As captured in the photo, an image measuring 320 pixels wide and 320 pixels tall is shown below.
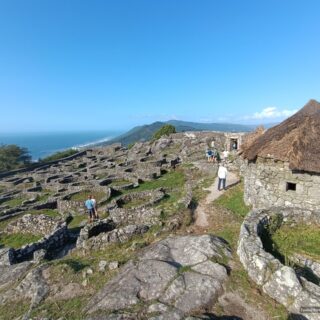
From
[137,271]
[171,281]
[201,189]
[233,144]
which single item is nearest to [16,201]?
[201,189]

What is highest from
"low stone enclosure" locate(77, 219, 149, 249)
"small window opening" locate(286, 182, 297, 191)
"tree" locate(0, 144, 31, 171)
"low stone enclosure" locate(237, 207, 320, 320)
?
"small window opening" locate(286, 182, 297, 191)

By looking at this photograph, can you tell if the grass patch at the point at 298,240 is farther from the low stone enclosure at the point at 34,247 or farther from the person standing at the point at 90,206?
the person standing at the point at 90,206

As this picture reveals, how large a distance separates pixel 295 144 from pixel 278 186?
2.26m

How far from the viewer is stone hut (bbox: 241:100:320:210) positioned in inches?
548

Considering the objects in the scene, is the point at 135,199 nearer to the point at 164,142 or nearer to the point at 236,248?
the point at 236,248

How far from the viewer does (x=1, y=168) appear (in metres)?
76.3

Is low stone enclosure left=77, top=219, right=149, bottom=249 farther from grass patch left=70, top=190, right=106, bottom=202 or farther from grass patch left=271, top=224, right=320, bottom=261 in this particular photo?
grass patch left=70, top=190, right=106, bottom=202

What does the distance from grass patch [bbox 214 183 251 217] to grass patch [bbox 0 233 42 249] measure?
1125cm

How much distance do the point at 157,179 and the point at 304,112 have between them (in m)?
14.6

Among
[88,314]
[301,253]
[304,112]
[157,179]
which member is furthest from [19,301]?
[157,179]

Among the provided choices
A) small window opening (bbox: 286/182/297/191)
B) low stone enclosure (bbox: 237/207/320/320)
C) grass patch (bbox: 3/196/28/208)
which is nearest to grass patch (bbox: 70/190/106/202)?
grass patch (bbox: 3/196/28/208)

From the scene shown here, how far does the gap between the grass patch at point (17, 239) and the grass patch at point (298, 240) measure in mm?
13866

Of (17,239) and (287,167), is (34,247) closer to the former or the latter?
(17,239)

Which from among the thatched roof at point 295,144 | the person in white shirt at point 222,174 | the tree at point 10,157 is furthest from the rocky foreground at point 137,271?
the tree at point 10,157
